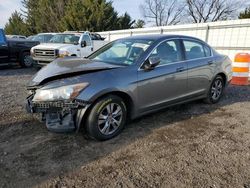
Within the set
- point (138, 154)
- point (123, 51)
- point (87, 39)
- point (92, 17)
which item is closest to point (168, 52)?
point (123, 51)

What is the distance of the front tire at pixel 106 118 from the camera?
370 centimetres

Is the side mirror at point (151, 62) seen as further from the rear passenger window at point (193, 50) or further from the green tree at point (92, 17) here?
the green tree at point (92, 17)

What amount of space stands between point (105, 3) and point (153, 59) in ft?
97.0

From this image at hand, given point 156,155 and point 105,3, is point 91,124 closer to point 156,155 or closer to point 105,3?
point 156,155

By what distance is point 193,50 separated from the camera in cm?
535

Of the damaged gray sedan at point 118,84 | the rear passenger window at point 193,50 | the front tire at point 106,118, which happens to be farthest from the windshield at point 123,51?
the rear passenger window at point 193,50

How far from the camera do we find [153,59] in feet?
13.8

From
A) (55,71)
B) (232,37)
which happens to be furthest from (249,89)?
(55,71)

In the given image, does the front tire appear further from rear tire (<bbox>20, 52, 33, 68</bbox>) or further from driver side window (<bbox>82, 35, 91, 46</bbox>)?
rear tire (<bbox>20, 52, 33, 68</bbox>)

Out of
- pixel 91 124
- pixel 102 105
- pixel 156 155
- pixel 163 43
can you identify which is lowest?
pixel 156 155

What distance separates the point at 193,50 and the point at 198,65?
1.16ft

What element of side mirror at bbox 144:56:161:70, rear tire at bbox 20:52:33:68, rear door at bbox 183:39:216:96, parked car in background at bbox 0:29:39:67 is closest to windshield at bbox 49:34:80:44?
→ parked car in background at bbox 0:29:39:67

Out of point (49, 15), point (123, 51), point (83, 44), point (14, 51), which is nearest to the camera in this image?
A: point (123, 51)

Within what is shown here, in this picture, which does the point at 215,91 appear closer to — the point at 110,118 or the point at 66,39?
the point at 110,118
